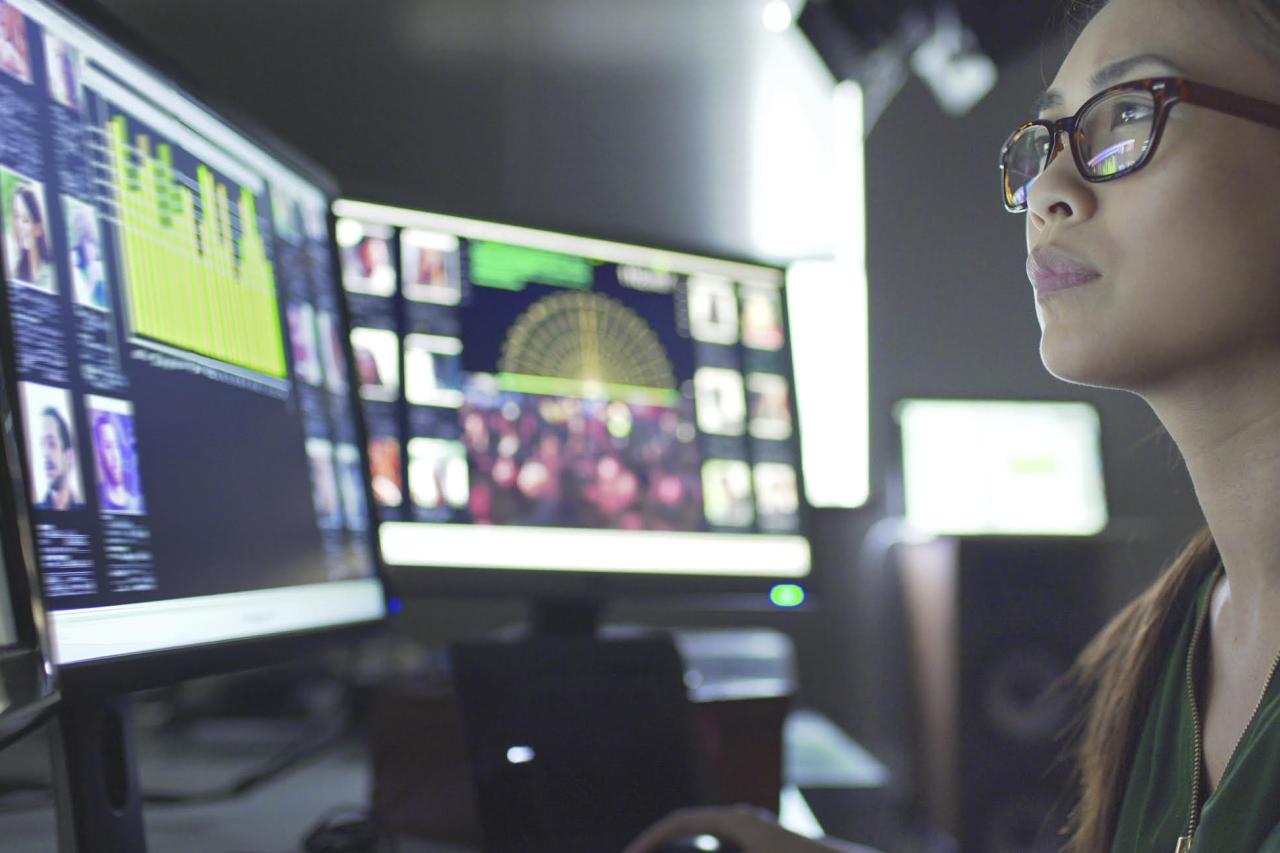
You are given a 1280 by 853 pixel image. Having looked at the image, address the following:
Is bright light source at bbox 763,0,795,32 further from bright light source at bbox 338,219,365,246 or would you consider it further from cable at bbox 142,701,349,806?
cable at bbox 142,701,349,806

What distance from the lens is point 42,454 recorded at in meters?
0.49

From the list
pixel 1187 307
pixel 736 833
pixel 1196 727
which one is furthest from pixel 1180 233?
pixel 736 833

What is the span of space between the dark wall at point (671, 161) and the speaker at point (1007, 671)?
0.09 m

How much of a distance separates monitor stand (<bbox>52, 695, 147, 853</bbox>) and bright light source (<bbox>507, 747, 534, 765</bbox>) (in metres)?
0.27

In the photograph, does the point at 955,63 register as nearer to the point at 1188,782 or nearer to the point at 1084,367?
the point at 1084,367

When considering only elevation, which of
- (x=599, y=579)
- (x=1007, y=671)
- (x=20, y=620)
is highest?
(x=20, y=620)

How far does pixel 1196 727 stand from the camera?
0.61 m

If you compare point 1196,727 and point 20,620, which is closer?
point 20,620

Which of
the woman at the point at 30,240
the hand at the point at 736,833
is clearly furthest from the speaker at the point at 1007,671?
the woman at the point at 30,240

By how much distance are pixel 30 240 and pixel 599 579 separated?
68 cm

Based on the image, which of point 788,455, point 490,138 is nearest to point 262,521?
point 788,455

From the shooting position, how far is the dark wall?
4.83ft

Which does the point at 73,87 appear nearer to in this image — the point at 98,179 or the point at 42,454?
the point at 98,179

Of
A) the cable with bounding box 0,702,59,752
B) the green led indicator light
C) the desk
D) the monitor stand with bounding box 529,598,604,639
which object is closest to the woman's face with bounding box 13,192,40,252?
the cable with bounding box 0,702,59,752
